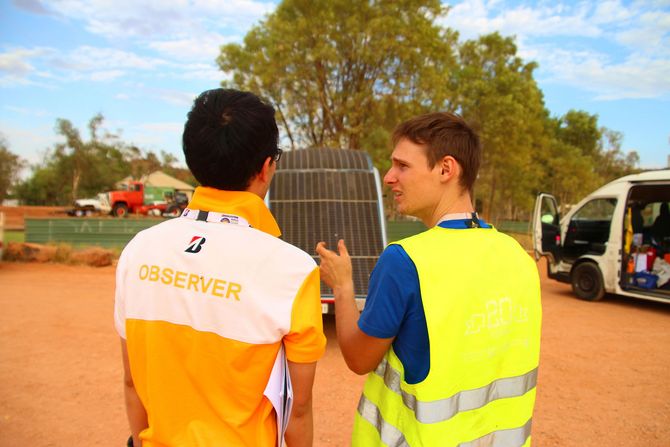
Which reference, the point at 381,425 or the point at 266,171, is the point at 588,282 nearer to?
the point at 381,425

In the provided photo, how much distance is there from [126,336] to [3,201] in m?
65.0

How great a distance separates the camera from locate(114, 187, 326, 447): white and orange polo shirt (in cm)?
126

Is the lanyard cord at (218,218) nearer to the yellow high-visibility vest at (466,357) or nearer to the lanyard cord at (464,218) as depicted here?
the yellow high-visibility vest at (466,357)

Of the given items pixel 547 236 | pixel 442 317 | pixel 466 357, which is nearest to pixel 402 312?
pixel 442 317

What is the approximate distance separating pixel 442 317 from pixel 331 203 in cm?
580

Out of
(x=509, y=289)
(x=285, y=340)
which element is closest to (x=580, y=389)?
(x=509, y=289)

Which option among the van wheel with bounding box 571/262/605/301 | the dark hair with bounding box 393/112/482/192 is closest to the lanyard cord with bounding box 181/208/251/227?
the dark hair with bounding box 393/112/482/192

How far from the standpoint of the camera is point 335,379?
5195 millimetres

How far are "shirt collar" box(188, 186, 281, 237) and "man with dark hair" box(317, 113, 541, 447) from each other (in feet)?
1.11

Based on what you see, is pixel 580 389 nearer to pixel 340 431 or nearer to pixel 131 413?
pixel 340 431

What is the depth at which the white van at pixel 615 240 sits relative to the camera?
29.2ft

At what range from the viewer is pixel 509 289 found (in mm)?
1554

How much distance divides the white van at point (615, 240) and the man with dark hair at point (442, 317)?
27.9 feet

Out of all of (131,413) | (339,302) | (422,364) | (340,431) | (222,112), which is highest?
(222,112)
